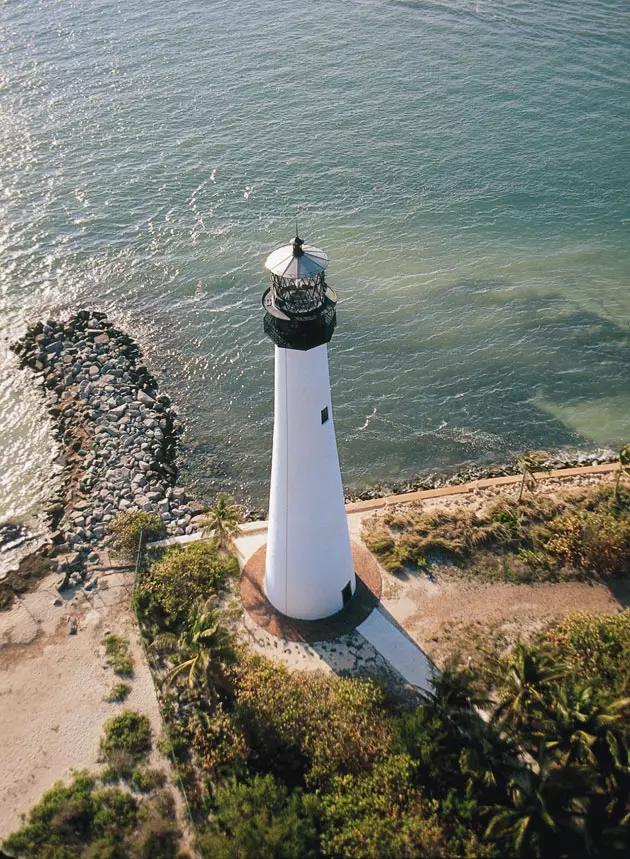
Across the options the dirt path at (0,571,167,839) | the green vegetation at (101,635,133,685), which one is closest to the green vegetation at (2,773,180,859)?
the dirt path at (0,571,167,839)

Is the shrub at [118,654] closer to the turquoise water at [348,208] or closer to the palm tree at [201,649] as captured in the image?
the palm tree at [201,649]

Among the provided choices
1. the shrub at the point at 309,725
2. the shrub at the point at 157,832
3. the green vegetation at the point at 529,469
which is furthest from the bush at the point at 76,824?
the green vegetation at the point at 529,469

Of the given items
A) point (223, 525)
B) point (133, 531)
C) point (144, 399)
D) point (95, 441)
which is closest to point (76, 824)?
point (223, 525)

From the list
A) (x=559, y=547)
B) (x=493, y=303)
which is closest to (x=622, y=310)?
(x=493, y=303)

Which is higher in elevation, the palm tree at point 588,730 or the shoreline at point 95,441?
the palm tree at point 588,730

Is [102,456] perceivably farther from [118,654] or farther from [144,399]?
[118,654]

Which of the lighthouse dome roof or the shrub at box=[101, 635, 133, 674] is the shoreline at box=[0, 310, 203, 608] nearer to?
the shrub at box=[101, 635, 133, 674]
